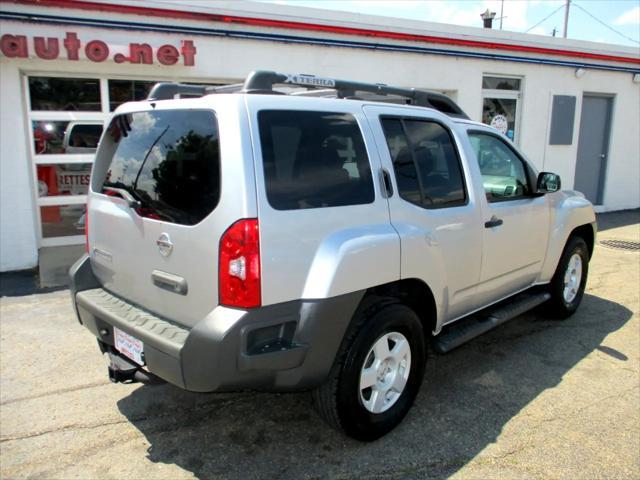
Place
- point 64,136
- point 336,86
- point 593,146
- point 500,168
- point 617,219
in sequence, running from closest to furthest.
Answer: point 336,86
point 500,168
point 64,136
point 617,219
point 593,146

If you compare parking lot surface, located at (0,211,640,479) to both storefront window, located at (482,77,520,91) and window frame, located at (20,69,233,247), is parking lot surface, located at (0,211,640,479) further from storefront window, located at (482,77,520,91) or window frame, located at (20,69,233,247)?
storefront window, located at (482,77,520,91)

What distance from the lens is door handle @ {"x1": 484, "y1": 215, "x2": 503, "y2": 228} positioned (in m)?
3.78

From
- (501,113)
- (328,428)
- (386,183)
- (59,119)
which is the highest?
(501,113)

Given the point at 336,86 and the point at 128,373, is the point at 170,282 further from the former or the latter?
the point at 336,86

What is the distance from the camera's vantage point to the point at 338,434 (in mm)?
3160

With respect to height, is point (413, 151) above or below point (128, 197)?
above

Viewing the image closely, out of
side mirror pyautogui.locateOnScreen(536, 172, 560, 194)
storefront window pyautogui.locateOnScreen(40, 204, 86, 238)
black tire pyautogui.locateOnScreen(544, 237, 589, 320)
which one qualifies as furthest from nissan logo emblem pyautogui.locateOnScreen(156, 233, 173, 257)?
storefront window pyautogui.locateOnScreen(40, 204, 86, 238)

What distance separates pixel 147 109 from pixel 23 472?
212cm

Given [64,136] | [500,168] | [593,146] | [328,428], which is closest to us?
[328,428]

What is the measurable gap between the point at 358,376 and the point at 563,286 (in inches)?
117

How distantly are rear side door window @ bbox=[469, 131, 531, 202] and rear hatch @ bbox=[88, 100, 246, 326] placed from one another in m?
2.28

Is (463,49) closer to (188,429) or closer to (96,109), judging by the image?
(96,109)

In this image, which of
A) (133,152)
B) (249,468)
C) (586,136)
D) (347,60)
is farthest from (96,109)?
(586,136)

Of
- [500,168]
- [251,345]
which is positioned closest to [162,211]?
[251,345]
